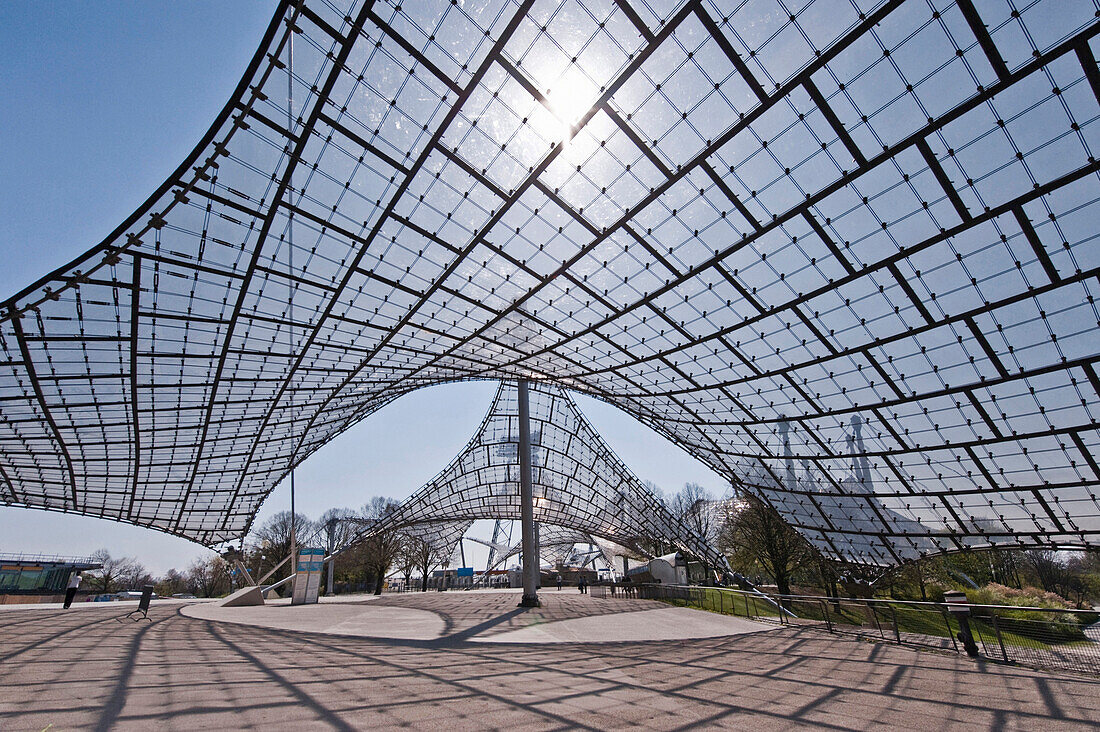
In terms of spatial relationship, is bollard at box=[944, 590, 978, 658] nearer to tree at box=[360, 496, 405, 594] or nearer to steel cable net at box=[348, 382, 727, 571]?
steel cable net at box=[348, 382, 727, 571]

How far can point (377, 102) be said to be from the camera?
17.4 metres

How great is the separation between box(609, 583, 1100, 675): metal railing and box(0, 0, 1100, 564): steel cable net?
11885mm

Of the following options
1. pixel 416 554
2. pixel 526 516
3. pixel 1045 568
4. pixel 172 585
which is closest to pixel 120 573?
pixel 172 585

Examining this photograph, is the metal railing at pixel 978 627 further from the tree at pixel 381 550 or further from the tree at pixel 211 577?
the tree at pixel 211 577

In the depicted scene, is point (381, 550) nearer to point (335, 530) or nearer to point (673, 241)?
point (335, 530)

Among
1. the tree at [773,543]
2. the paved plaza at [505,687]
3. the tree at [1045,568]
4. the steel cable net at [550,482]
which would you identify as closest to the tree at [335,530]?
the steel cable net at [550,482]

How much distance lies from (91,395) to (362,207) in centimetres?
2378

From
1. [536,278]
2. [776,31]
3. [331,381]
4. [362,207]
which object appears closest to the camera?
[776,31]

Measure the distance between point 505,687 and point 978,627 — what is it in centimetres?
1325

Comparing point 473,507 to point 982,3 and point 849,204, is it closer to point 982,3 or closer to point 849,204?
point 849,204

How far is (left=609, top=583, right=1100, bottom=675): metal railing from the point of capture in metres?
12.5

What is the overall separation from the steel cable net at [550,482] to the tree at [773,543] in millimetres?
8948

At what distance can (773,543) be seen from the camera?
145ft

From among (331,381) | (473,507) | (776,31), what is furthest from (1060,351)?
(473,507)
